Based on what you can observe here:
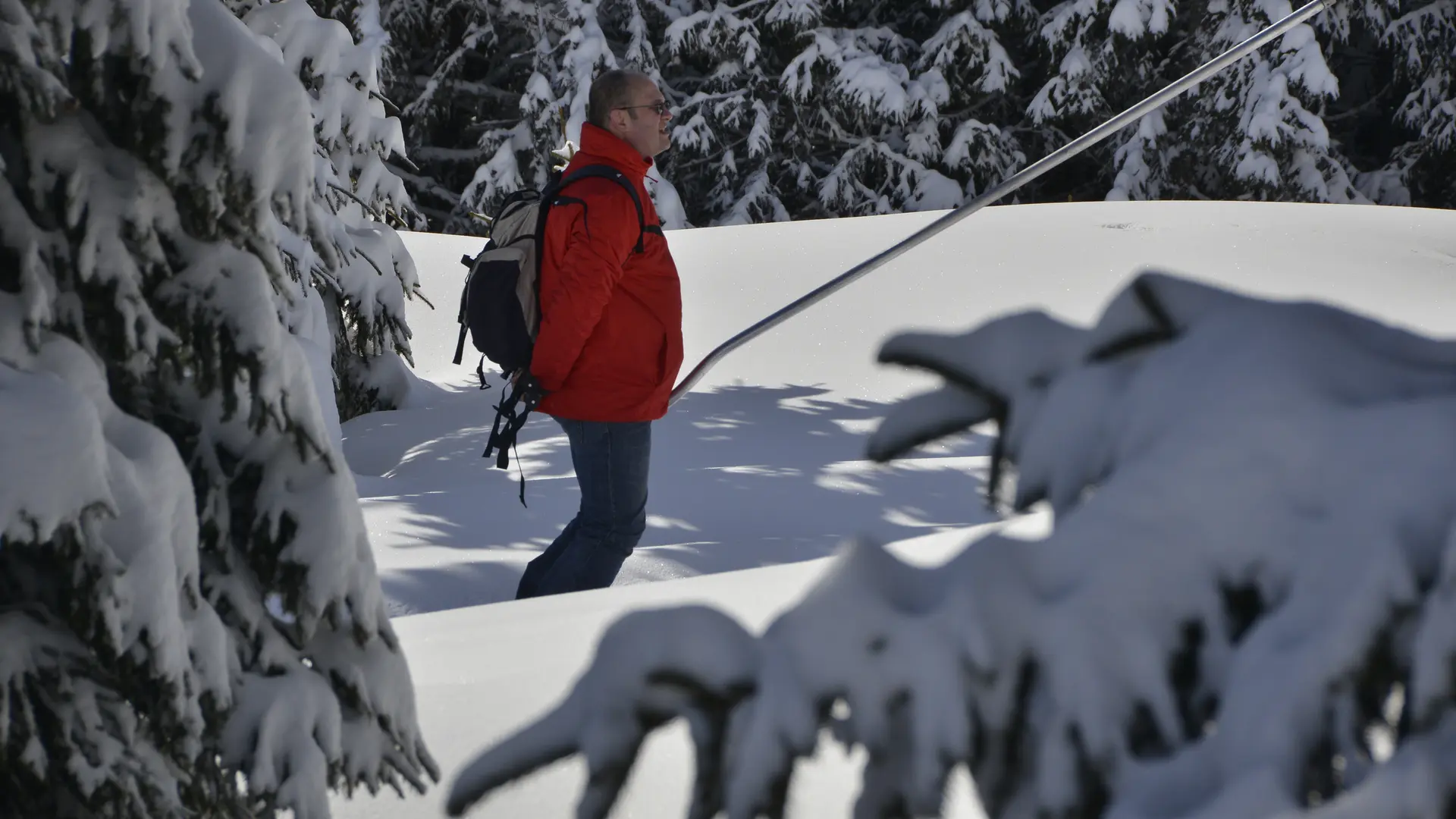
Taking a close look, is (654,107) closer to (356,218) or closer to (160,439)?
(160,439)

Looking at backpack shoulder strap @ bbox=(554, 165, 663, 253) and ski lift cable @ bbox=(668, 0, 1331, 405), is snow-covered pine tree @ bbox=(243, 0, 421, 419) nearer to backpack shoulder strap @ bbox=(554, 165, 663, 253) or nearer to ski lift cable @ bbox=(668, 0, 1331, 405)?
ski lift cable @ bbox=(668, 0, 1331, 405)

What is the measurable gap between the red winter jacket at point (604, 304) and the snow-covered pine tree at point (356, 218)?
13.8 feet

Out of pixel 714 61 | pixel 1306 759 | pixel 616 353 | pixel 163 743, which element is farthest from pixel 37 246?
pixel 714 61

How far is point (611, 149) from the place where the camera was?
3268 millimetres

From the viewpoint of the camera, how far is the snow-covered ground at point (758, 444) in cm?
254

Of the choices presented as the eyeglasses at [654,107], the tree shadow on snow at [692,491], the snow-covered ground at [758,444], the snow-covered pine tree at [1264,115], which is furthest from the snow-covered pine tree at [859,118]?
the eyeglasses at [654,107]

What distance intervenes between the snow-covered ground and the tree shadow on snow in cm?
1

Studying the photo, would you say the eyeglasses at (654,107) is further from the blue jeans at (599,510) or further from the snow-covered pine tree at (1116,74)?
the snow-covered pine tree at (1116,74)

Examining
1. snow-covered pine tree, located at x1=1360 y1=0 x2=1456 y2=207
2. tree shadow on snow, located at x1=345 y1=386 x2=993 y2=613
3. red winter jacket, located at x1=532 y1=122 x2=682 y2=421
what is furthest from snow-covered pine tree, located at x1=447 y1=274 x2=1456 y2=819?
snow-covered pine tree, located at x1=1360 y1=0 x2=1456 y2=207

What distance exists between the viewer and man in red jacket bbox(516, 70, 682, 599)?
3182 millimetres

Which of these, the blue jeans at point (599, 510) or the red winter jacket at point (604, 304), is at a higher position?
the red winter jacket at point (604, 304)

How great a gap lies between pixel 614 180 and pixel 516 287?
366 millimetres

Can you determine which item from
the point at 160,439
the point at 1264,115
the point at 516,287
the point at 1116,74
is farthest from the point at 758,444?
the point at 1116,74

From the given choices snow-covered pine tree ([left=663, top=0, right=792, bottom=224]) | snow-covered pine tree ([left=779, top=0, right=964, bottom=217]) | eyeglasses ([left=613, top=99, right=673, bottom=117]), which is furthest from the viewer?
snow-covered pine tree ([left=663, top=0, right=792, bottom=224])
